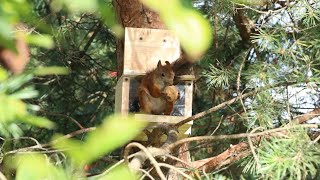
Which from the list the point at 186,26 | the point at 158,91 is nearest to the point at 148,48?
the point at 158,91

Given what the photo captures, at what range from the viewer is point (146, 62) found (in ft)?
5.24

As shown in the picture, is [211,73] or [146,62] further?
[211,73]

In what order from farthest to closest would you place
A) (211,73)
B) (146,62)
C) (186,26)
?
1. (211,73)
2. (146,62)
3. (186,26)

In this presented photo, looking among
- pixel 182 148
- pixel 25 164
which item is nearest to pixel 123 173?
pixel 25 164

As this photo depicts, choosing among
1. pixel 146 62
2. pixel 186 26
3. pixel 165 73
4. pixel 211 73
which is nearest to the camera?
pixel 186 26

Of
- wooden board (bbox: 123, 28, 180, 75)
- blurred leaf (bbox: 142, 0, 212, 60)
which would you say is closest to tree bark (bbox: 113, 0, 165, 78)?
wooden board (bbox: 123, 28, 180, 75)

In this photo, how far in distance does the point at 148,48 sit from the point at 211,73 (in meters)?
0.21

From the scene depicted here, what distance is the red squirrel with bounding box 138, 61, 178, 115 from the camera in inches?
58.5

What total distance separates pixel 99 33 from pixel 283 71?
3.52 ft

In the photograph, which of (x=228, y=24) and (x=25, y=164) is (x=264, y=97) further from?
(x=25, y=164)

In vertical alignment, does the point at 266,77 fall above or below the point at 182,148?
above

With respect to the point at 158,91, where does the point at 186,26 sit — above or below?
above

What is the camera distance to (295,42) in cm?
152

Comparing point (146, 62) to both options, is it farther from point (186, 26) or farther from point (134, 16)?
point (186, 26)
